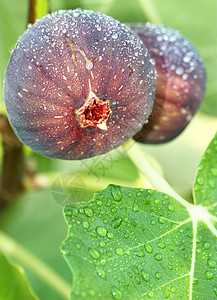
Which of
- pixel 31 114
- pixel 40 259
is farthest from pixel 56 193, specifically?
pixel 40 259

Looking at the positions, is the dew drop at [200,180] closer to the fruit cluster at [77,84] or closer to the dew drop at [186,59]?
the fruit cluster at [77,84]

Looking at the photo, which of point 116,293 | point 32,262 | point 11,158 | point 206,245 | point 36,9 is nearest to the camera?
point 116,293

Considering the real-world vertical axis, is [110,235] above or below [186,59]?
below

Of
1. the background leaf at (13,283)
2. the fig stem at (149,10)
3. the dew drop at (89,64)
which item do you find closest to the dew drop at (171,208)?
the dew drop at (89,64)

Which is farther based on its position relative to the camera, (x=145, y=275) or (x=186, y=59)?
(x=186, y=59)

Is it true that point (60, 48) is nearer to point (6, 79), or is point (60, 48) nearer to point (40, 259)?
point (6, 79)

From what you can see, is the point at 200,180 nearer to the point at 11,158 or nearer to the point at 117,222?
the point at 117,222

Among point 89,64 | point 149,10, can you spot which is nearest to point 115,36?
point 89,64
